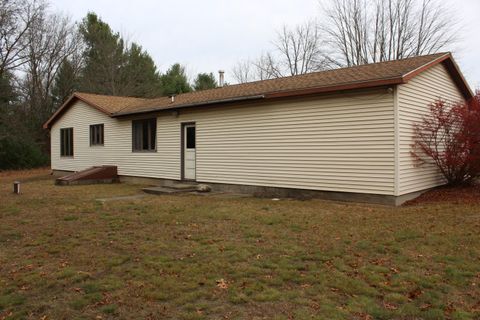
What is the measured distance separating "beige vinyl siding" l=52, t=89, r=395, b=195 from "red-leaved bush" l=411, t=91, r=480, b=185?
1236mm

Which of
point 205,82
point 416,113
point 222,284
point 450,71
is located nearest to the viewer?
point 222,284

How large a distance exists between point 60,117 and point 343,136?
16.3 m

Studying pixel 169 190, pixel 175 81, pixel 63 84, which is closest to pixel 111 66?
pixel 63 84

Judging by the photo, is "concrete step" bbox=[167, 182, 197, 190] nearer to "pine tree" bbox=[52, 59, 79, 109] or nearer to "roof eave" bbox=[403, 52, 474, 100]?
"roof eave" bbox=[403, 52, 474, 100]

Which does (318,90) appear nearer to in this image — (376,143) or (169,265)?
(376,143)

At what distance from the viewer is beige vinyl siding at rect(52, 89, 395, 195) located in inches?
359

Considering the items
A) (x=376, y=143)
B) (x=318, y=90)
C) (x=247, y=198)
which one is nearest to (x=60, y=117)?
(x=247, y=198)

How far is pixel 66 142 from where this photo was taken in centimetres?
2009

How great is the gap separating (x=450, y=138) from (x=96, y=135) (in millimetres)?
14527

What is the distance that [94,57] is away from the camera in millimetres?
33844

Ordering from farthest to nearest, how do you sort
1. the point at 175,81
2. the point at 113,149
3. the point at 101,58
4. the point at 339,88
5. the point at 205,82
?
the point at 205,82, the point at 175,81, the point at 101,58, the point at 113,149, the point at 339,88

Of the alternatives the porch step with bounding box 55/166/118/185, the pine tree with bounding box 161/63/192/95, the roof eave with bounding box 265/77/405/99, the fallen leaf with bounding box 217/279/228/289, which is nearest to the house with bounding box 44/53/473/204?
the roof eave with bounding box 265/77/405/99

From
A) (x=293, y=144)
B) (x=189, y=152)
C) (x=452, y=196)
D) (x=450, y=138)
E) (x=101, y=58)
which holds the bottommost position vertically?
(x=452, y=196)

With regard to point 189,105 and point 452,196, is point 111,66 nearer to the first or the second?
point 189,105
